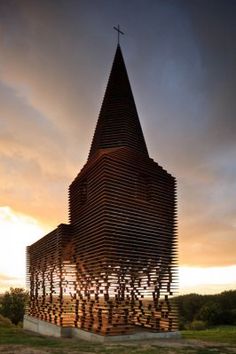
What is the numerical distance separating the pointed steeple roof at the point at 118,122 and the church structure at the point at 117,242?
2.2 inches

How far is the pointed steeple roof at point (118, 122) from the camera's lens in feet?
68.8

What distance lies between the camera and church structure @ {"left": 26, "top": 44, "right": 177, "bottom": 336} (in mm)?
16844

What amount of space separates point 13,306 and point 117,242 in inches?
957

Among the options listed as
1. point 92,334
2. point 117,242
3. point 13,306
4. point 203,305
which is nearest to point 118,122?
point 117,242

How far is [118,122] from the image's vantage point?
2145 cm

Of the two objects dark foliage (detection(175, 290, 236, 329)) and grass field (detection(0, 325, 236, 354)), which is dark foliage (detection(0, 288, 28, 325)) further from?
grass field (detection(0, 325, 236, 354))

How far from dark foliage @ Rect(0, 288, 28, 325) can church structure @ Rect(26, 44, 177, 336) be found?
16417 mm

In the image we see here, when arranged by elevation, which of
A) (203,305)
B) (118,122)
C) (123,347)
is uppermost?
(118,122)

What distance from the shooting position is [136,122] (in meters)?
22.1

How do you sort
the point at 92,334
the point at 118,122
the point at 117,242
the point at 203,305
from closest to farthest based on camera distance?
the point at 92,334 → the point at 117,242 → the point at 118,122 → the point at 203,305

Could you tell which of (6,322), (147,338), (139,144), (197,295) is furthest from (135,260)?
(197,295)

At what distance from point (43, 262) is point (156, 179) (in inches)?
361

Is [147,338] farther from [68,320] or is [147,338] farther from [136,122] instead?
[136,122]

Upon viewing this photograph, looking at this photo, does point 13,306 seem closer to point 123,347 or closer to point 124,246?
point 124,246
